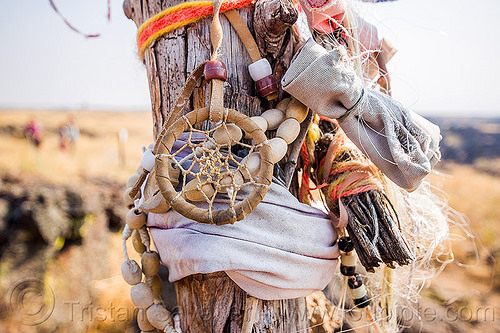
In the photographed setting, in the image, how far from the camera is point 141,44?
3.88 feet

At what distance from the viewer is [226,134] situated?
940mm

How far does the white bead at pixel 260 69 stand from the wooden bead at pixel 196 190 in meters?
0.33

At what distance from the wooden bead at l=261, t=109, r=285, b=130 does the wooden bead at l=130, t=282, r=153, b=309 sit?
64 cm

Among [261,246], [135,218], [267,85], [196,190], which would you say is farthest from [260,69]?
[135,218]

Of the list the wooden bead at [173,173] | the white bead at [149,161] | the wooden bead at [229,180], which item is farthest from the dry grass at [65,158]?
the wooden bead at [229,180]

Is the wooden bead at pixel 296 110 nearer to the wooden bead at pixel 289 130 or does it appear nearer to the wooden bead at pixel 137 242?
the wooden bead at pixel 289 130

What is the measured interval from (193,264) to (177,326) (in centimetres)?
50

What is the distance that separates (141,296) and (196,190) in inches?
18.6

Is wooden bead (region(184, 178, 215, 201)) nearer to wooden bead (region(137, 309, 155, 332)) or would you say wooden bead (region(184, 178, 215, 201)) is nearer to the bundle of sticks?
the bundle of sticks

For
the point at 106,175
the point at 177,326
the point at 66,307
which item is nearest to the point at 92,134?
the point at 106,175

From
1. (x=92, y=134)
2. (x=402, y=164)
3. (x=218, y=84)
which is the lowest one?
(x=92, y=134)

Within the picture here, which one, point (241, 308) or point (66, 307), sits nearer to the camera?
point (241, 308)

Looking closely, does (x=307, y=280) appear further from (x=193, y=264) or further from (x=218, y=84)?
(x=218, y=84)

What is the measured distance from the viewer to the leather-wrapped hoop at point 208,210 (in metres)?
0.90
